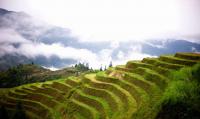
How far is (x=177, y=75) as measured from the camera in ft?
96.7

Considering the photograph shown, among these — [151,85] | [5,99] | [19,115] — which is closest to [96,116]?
[151,85]

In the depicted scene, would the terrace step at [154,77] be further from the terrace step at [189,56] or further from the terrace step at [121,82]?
the terrace step at [189,56]

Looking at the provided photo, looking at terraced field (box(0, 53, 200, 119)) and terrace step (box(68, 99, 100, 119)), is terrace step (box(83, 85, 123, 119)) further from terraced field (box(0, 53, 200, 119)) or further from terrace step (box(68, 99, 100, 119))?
terrace step (box(68, 99, 100, 119))

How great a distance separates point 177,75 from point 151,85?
388 centimetres

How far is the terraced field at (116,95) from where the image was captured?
2986cm

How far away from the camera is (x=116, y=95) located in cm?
3506

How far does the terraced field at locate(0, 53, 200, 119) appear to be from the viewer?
29.9 meters

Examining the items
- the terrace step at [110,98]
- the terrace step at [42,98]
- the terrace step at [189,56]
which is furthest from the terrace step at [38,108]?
the terrace step at [189,56]

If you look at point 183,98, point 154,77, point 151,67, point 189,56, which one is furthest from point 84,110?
point 189,56

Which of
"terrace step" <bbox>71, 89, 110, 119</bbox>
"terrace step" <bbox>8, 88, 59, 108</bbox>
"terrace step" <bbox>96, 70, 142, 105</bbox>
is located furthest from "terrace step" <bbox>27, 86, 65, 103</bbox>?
"terrace step" <bbox>96, 70, 142, 105</bbox>

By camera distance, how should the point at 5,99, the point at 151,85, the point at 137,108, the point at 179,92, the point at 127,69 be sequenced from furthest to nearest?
the point at 5,99 < the point at 127,69 < the point at 151,85 < the point at 137,108 < the point at 179,92

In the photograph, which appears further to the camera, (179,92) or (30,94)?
(30,94)

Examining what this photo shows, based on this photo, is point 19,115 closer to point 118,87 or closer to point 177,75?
point 118,87

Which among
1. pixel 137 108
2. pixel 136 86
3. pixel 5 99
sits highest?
pixel 136 86
